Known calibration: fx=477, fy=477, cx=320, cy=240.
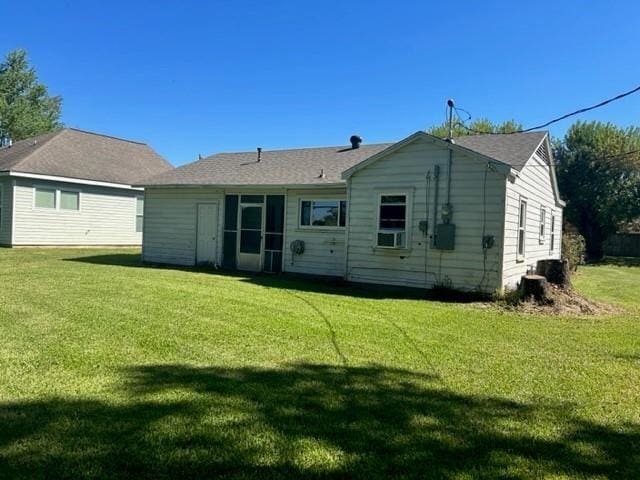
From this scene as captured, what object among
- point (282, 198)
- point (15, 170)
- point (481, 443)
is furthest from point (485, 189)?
point (15, 170)

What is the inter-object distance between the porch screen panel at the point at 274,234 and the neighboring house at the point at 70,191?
6680mm

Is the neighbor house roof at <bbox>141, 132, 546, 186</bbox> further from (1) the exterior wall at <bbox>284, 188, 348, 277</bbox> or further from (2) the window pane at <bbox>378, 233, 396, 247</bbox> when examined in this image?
(2) the window pane at <bbox>378, 233, 396, 247</bbox>

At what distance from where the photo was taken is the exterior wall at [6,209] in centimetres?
1803

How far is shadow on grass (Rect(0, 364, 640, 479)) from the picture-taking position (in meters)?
2.81

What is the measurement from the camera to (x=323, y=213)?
43.0ft

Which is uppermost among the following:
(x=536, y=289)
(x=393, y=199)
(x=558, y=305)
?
(x=393, y=199)

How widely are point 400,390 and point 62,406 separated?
2717 mm

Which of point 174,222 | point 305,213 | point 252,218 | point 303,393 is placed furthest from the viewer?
point 174,222

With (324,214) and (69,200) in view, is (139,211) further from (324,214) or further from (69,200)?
(324,214)

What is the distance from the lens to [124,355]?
15.9 ft

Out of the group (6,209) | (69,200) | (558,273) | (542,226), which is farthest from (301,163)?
(6,209)

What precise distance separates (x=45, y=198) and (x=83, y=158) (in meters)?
3.03

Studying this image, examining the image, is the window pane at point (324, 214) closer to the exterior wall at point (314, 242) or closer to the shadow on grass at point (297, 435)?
the exterior wall at point (314, 242)

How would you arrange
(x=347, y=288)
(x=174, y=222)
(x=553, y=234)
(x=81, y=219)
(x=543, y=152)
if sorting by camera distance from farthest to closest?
(x=81, y=219) → (x=553, y=234) → (x=174, y=222) → (x=543, y=152) → (x=347, y=288)
